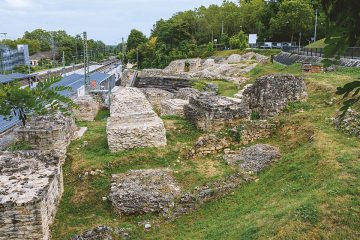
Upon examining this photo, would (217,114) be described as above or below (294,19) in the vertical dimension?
below

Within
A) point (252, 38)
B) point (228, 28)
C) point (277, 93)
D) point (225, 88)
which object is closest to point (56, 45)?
point (228, 28)

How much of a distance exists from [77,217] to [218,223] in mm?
3380

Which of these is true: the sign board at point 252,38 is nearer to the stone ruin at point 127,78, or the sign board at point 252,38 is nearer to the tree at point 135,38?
the stone ruin at point 127,78

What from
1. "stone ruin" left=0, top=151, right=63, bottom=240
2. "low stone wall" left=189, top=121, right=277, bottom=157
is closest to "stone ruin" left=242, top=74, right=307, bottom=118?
"low stone wall" left=189, top=121, right=277, bottom=157

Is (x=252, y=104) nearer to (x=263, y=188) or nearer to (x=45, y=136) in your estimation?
(x=263, y=188)

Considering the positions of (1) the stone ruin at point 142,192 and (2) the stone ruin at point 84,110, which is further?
(2) the stone ruin at point 84,110

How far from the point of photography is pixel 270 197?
822 cm

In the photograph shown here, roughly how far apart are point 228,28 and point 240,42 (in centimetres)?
1315

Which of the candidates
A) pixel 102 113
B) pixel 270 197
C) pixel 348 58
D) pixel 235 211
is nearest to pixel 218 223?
pixel 235 211

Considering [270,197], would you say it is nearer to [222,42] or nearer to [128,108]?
[128,108]

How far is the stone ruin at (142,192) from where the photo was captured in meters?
8.67

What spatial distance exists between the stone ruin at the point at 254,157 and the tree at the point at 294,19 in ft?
127

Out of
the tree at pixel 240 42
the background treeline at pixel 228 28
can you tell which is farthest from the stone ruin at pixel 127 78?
the tree at pixel 240 42

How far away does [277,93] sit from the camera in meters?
13.7
